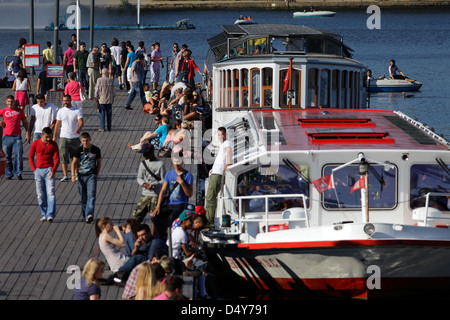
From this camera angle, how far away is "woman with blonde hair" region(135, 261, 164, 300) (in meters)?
11.5

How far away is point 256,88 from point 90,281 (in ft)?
44.7

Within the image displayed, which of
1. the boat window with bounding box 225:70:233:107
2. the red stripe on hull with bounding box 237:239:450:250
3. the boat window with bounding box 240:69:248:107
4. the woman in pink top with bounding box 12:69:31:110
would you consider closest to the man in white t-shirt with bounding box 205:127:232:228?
the red stripe on hull with bounding box 237:239:450:250

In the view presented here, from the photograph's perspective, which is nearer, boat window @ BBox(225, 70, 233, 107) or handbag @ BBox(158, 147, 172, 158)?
handbag @ BBox(158, 147, 172, 158)

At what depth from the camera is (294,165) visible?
15.8m

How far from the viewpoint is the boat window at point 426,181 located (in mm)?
15617

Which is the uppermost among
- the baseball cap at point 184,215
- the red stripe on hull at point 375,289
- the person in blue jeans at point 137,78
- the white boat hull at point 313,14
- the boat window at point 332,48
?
the white boat hull at point 313,14

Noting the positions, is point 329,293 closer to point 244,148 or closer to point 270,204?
point 270,204

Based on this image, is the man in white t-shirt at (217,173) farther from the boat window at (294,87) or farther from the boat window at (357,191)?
the boat window at (294,87)

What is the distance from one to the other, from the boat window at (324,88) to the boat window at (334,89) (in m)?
0.17

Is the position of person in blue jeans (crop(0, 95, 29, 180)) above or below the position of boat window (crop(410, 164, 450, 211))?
above

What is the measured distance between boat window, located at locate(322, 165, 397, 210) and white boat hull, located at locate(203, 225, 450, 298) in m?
1.35

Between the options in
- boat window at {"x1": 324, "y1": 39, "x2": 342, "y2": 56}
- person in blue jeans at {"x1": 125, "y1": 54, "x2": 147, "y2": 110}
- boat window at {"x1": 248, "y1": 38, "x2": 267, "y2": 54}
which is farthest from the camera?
person in blue jeans at {"x1": 125, "y1": 54, "x2": 147, "y2": 110}

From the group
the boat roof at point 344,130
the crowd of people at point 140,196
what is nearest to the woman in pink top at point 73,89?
the crowd of people at point 140,196
